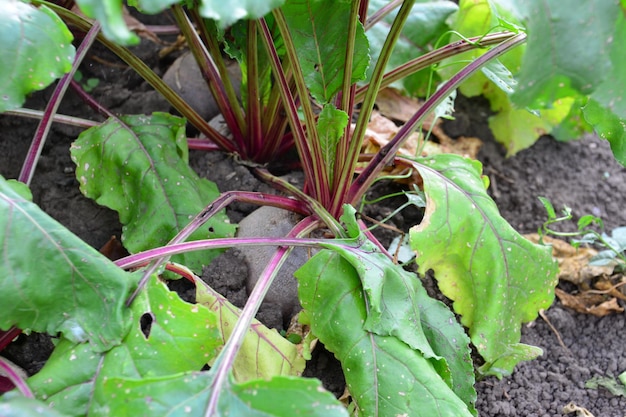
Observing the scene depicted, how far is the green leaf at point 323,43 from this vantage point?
3.90 ft

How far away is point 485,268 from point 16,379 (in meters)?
0.95

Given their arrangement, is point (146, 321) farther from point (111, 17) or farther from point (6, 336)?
point (111, 17)

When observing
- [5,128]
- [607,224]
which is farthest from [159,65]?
[607,224]

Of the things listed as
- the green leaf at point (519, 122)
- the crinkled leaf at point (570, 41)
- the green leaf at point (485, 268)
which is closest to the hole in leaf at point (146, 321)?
the green leaf at point (485, 268)

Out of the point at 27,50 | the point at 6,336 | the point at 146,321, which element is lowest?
the point at 146,321

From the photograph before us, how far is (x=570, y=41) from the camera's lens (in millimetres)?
809

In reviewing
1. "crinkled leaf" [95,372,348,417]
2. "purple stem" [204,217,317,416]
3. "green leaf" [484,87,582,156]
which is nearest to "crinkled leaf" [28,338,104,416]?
"crinkled leaf" [95,372,348,417]

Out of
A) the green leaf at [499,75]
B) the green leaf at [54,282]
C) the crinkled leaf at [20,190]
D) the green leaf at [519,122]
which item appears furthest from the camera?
the green leaf at [519,122]

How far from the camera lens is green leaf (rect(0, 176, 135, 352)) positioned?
0.92 meters

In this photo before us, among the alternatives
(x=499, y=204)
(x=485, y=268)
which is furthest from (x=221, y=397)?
(x=499, y=204)

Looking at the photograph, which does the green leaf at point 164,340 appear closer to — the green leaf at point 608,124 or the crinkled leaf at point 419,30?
the green leaf at point 608,124

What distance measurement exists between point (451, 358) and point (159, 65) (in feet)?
4.39

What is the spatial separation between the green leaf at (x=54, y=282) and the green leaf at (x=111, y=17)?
0.39 meters

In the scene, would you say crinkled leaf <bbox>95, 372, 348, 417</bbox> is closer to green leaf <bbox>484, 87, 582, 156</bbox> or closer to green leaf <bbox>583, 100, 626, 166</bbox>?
green leaf <bbox>583, 100, 626, 166</bbox>
